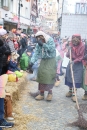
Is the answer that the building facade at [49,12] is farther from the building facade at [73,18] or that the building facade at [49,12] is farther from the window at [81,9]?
the building facade at [73,18]

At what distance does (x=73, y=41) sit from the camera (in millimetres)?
5961

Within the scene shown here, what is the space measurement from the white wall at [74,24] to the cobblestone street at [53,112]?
741 cm

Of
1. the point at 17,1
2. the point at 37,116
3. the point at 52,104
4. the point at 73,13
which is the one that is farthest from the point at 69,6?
the point at 17,1

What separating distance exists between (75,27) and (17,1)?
1347 centimetres

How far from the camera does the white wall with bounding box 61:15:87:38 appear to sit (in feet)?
43.5

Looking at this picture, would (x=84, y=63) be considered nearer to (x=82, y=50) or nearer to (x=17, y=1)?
(x=82, y=50)

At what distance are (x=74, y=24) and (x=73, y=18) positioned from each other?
0.46 metres

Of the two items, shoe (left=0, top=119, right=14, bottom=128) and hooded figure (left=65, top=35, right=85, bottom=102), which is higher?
hooded figure (left=65, top=35, right=85, bottom=102)

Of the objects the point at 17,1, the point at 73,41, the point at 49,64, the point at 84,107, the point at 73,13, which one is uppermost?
the point at 17,1

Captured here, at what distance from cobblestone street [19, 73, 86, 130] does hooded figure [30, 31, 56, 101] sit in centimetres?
31

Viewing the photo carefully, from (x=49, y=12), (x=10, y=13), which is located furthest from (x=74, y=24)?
(x=49, y=12)

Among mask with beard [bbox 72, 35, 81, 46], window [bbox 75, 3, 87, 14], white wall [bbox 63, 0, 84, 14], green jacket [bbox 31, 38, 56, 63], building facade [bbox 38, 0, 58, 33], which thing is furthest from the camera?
building facade [bbox 38, 0, 58, 33]

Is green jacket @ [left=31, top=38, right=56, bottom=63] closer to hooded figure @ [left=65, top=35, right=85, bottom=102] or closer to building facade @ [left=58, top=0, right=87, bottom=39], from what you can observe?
hooded figure @ [left=65, top=35, right=85, bottom=102]

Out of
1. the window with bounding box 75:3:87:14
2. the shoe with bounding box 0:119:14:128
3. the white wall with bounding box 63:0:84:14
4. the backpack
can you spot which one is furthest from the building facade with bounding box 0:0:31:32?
the shoe with bounding box 0:119:14:128
